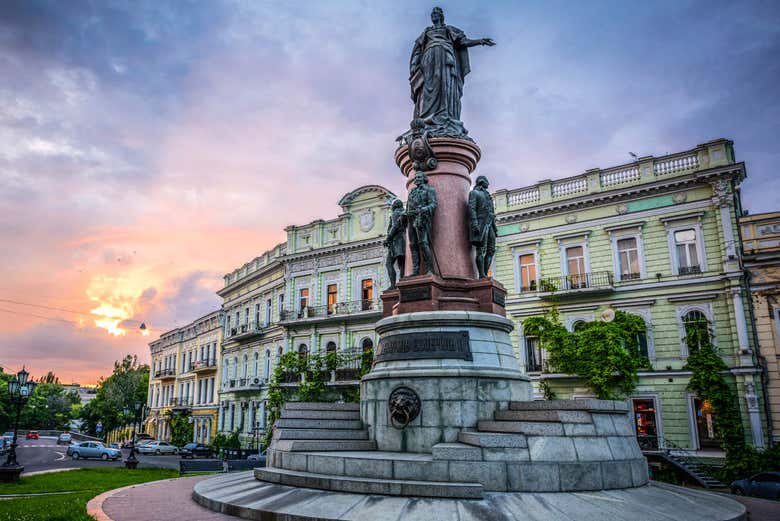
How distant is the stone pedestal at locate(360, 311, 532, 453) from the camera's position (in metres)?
9.77

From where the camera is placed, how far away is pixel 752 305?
80.4 ft

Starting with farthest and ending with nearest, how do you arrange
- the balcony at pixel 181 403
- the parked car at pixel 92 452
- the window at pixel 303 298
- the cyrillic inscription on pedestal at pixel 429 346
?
1. the balcony at pixel 181 403
2. the window at pixel 303 298
3. the parked car at pixel 92 452
4. the cyrillic inscription on pedestal at pixel 429 346

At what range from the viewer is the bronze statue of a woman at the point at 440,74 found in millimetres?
12961

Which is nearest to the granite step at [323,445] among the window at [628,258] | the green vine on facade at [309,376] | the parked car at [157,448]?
the window at [628,258]

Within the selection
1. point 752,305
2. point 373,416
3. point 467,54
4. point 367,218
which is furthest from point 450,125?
point 367,218

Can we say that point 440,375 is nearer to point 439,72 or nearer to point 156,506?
point 156,506

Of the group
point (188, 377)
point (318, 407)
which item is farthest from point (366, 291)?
point (188, 377)

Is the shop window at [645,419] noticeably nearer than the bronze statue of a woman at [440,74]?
No

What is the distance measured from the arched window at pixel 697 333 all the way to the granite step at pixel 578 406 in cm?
1814

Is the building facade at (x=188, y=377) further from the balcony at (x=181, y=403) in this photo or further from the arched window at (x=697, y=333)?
the arched window at (x=697, y=333)

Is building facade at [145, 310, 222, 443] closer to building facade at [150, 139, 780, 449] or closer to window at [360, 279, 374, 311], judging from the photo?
building facade at [150, 139, 780, 449]

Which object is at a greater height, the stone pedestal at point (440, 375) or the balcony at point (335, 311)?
the balcony at point (335, 311)

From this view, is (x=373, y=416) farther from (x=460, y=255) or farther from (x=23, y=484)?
(x=23, y=484)

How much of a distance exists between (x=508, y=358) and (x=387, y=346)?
90.4 inches
